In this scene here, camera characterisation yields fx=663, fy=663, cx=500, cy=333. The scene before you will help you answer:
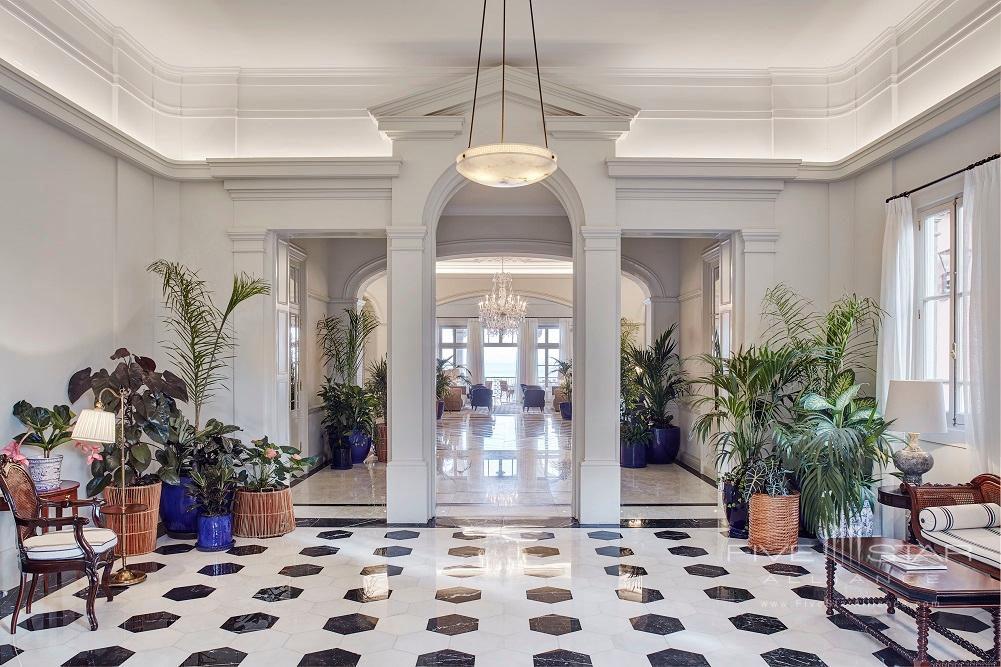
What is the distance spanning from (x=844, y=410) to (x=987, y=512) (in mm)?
1400

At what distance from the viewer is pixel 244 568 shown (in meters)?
5.09

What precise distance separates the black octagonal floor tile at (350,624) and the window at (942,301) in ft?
14.8

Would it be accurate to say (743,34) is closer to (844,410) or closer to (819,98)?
(819,98)

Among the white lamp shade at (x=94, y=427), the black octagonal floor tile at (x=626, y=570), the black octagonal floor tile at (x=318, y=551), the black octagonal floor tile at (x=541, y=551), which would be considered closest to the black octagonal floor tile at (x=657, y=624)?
the black octagonal floor tile at (x=626, y=570)

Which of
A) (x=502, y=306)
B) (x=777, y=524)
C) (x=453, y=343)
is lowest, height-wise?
(x=777, y=524)

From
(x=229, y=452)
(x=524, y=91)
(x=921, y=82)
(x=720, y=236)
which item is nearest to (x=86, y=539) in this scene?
(x=229, y=452)

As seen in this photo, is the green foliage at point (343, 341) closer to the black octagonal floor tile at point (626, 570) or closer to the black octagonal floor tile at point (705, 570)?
the black octagonal floor tile at point (626, 570)

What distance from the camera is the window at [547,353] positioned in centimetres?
2009

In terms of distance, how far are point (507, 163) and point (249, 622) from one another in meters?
3.40

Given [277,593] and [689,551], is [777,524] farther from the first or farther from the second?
[277,593]

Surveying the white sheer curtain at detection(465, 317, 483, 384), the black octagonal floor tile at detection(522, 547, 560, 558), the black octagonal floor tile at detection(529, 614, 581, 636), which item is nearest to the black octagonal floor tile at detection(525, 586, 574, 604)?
the black octagonal floor tile at detection(529, 614, 581, 636)

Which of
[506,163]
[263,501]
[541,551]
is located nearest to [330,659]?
[541,551]

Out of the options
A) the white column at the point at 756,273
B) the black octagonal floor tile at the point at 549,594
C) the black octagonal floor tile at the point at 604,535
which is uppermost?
the white column at the point at 756,273

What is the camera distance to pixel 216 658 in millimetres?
3582
